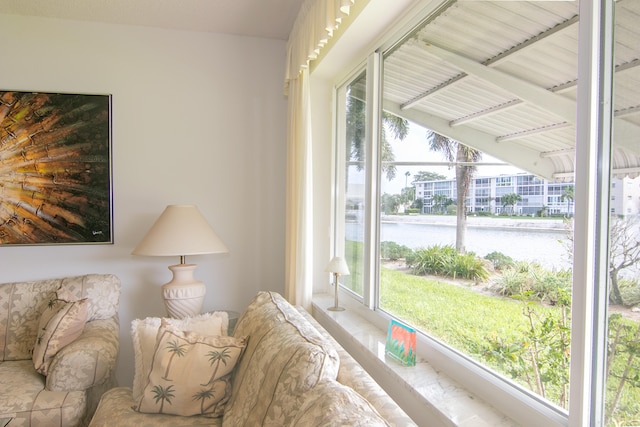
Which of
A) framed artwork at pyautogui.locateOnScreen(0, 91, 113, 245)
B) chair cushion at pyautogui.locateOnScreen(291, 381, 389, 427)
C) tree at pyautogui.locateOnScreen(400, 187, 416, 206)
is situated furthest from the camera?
framed artwork at pyautogui.locateOnScreen(0, 91, 113, 245)

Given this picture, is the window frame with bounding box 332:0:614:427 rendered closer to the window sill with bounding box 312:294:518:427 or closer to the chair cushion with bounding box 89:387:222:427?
the window sill with bounding box 312:294:518:427

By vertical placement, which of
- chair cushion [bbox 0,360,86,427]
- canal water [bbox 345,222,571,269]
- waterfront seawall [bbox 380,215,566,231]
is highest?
waterfront seawall [bbox 380,215,566,231]

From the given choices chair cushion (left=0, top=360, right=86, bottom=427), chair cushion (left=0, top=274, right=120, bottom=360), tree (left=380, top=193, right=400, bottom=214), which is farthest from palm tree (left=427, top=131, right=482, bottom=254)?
chair cushion (left=0, top=274, right=120, bottom=360)

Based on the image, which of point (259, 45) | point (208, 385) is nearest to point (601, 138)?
point (208, 385)

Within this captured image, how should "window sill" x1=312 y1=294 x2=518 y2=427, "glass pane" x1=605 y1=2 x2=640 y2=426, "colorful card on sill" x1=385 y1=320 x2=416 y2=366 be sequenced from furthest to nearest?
"colorful card on sill" x1=385 y1=320 x2=416 y2=366 < "window sill" x1=312 y1=294 x2=518 y2=427 < "glass pane" x1=605 y1=2 x2=640 y2=426

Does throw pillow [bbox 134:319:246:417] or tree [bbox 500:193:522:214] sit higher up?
tree [bbox 500:193:522:214]

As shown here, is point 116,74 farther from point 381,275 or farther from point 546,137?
point 546,137

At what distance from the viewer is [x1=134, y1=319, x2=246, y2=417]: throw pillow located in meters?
1.72

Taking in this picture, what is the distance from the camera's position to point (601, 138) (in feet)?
2.98

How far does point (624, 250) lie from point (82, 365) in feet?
7.77

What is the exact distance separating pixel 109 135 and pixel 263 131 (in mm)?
1111

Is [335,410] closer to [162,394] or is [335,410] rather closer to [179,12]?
[162,394]

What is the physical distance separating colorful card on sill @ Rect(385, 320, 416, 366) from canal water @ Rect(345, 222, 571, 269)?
366 millimetres

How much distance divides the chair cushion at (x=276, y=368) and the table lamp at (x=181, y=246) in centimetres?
76
